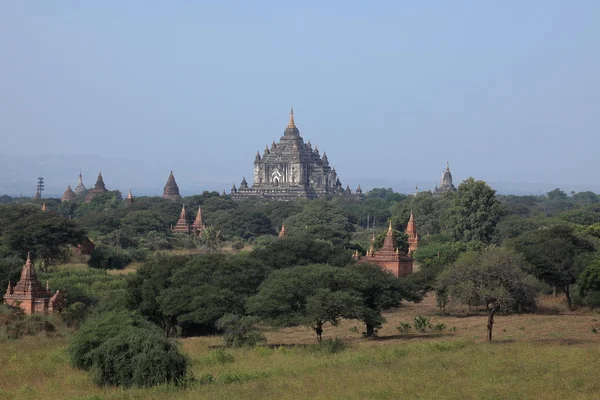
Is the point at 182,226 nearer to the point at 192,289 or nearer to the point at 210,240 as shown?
the point at 210,240

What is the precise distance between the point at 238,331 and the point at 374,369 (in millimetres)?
8380

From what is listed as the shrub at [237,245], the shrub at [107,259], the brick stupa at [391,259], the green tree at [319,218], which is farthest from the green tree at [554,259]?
the green tree at [319,218]

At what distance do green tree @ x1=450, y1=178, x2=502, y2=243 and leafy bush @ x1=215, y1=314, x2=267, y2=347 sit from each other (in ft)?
150

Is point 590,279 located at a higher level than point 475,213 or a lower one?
lower

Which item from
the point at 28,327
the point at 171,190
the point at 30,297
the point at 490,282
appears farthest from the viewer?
the point at 171,190

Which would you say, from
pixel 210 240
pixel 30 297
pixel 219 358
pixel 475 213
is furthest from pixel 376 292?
pixel 210 240

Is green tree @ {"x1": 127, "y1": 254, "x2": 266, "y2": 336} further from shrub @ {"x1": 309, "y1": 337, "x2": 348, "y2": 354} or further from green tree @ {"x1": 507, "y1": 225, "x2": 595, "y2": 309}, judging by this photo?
green tree @ {"x1": 507, "y1": 225, "x2": 595, "y2": 309}

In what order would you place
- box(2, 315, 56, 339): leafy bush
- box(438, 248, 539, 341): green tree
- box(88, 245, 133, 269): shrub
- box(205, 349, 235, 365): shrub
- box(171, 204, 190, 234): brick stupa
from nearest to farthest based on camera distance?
1. box(205, 349, 235, 365): shrub
2. box(438, 248, 539, 341): green tree
3. box(2, 315, 56, 339): leafy bush
4. box(88, 245, 133, 269): shrub
5. box(171, 204, 190, 234): brick stupa

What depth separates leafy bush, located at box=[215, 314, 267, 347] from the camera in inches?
1447

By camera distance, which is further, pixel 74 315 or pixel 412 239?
pixel 412 239

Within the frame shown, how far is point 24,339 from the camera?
130 feet

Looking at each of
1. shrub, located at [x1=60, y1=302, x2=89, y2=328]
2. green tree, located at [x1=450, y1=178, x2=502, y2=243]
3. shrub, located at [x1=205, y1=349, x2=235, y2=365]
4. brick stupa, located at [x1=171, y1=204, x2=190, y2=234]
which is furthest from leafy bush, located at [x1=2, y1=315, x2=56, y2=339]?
brick stupa, located at [x1=171, y1=204, x2=190, y2=234]

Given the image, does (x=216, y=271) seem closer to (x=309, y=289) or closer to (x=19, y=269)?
(x=309, y=289)

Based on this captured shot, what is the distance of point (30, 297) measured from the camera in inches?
1791
